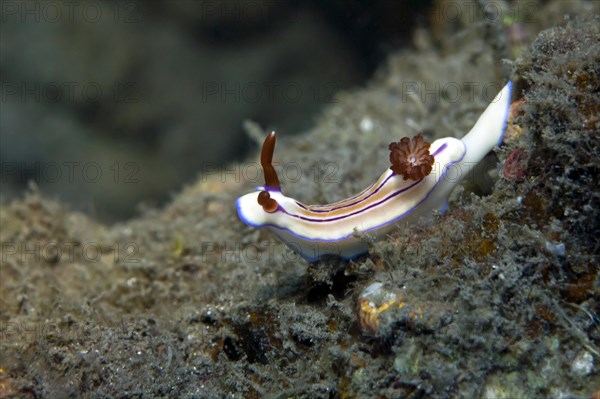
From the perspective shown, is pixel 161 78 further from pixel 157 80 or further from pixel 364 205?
pixel 364 205

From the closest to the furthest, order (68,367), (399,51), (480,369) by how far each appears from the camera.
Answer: (480,369) < (68,367) < (399,51)

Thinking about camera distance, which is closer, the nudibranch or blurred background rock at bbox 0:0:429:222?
the nudibranch

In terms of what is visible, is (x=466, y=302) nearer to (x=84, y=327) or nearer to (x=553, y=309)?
(x=553, y=309)

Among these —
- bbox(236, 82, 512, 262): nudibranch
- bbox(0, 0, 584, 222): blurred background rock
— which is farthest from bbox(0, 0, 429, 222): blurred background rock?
bbox(236, 82, 512, 262): nudibranch

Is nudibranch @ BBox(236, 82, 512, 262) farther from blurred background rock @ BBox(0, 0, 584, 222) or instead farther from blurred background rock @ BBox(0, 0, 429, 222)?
blurred background rock @ BBox(0, 0, 429, 222)

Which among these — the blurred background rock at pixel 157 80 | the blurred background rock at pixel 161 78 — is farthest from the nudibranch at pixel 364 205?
the blurred background rock at pixel 157 80

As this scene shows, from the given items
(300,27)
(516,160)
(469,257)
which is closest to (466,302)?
(469,257)

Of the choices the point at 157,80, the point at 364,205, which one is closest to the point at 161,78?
the point at 157,80

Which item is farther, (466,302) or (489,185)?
(489,185)
